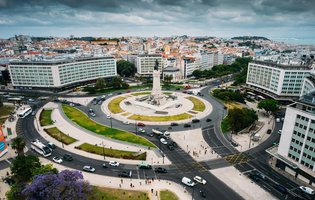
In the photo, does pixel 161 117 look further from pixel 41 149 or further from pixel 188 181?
pixel 41 149

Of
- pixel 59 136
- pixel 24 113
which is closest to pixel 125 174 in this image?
pixel 59 136

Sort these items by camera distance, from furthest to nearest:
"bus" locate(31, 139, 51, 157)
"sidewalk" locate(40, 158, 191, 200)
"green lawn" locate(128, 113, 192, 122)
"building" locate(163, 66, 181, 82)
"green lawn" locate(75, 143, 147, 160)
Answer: "building" locate(163, 66, 181, 82) < "green lawn" locate(128, 113, 192, 122) < "bus" locate(31, 139, 51, 157) < "green lawn" locate(75, 143, 147, 160) < "sidewalk" locate(40, 158, 191, 200)

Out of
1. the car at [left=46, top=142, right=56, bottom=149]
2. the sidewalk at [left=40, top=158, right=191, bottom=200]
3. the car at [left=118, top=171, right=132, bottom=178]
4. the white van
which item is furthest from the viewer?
the car at [left=46, top=142, right=56, bottom=149]

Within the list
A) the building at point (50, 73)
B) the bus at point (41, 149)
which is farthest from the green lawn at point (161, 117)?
the building at point (50, 73)

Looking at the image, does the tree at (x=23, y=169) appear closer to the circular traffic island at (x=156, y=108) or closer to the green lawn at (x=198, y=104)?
the circular traffic island at (x=156, y=108)

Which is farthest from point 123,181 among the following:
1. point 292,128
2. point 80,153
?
point 292,128

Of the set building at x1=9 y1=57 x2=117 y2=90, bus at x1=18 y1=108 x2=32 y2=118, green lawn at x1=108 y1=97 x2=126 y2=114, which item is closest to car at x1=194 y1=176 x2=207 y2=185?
green lawn at x1=108 y1=97 x2=126 y2=114

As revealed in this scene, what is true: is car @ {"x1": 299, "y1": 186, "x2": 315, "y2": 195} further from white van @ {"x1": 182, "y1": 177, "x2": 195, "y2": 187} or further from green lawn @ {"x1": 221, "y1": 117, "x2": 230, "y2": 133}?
green lawn @ {"x1": 221, "y1": 117, "x2": 230, "y2": 133}
